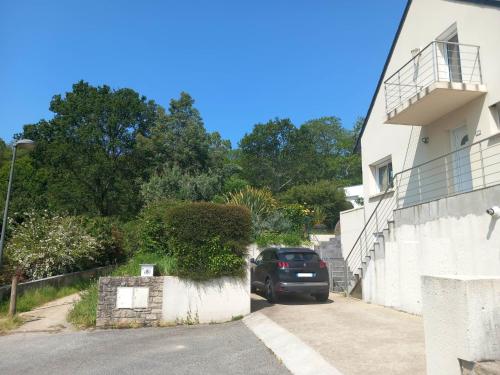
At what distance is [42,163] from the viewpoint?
35219 millimetres

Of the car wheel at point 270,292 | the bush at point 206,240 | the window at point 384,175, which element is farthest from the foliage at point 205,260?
the window at point 384,175

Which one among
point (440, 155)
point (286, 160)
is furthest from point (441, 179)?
point (286, 160)

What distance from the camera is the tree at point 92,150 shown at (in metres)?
34.2

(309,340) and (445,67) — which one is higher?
(445,67)

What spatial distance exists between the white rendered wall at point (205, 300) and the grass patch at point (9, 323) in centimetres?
343

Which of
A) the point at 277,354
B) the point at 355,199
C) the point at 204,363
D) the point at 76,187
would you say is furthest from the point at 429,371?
the point at 355,199

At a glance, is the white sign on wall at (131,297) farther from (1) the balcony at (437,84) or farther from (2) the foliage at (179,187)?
(2) the foliage at (179,187)

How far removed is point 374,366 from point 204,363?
2539 millimetres

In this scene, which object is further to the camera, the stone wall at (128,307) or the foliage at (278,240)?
the foliage at (278,240)

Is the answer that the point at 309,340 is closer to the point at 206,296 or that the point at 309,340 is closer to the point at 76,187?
the point at 206,296

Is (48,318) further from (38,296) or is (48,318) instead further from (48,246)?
(48,246)

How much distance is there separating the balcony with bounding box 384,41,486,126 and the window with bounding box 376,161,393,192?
2.39 meters

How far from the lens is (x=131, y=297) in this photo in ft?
30.6

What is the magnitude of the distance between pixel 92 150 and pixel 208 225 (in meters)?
28.7
